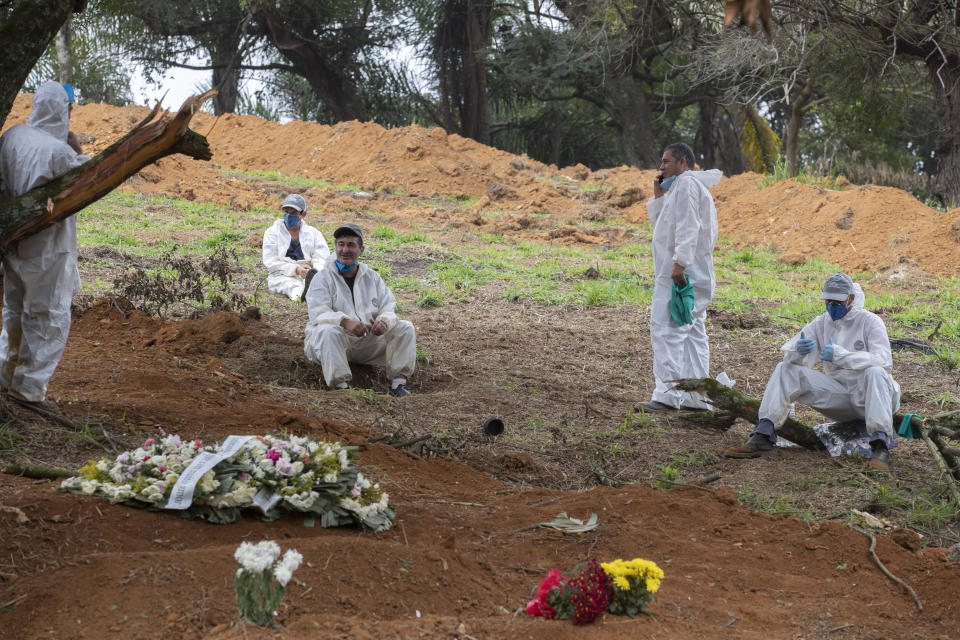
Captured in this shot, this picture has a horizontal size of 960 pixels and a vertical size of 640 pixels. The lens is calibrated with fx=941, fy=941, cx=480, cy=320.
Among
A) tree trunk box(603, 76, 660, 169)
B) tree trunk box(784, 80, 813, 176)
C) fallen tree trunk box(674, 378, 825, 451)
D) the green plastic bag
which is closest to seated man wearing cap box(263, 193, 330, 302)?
the green plastic bag

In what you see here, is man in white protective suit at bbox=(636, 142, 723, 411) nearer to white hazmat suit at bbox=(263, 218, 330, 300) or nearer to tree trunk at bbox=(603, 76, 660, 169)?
white hazmat suit at bbox=(263, 218, 330, 300)

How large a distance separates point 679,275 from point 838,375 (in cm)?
144

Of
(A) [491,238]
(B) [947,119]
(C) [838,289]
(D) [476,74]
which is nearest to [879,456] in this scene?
(C) [838,289]

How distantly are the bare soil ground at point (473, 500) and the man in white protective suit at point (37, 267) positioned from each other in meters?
0.36

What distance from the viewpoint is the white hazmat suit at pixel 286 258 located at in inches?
379

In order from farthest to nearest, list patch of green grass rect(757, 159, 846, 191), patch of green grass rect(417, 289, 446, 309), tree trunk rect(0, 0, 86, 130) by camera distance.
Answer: patch of green grass rect(757, 159, 846, 191)
patch of green grass rect(417, 289, 446, 309)
tree trunk rect(0, 0, 86, 130)

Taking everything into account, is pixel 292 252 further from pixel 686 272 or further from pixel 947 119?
pixel 947 119

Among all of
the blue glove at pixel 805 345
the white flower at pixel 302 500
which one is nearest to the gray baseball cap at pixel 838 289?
the blue glove at pixel 805 345

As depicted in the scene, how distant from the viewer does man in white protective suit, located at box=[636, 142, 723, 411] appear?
22.0ft

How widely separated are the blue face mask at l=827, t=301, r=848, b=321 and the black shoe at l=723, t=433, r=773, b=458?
2.74 ft

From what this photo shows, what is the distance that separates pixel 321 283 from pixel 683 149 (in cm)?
283

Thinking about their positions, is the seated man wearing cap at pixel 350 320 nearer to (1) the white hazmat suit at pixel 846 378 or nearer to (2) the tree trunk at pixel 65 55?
(1) the white hazmat suit at pixel 846 378

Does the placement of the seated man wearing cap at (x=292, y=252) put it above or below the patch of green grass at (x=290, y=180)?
below

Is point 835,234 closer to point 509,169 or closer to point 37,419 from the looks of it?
point 509,169
